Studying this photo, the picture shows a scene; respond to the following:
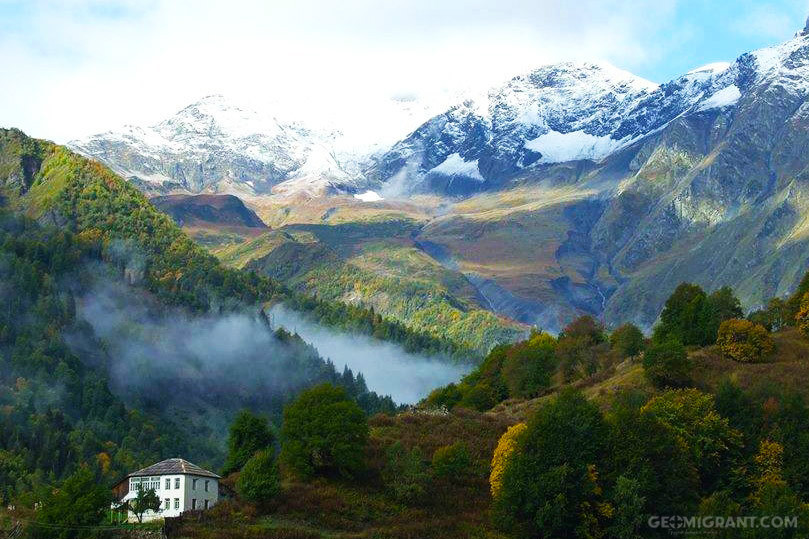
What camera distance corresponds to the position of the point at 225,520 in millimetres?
97000

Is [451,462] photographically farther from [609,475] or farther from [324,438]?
[609,475]

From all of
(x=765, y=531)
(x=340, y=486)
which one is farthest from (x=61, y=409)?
(x=765, y=531)

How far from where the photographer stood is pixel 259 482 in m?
101

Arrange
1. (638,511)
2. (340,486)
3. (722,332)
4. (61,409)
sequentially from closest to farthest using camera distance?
(638,511) < (340,486) < (722,332) < (61,409)

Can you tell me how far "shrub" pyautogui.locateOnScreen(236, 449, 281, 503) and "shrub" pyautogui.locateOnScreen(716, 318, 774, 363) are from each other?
62.4 m

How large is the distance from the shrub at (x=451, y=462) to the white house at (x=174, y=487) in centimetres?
2318

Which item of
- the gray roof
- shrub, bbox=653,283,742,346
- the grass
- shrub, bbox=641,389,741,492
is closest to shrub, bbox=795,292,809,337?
shrub, bbox=653,283,742,346

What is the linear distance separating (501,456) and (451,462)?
265 inches

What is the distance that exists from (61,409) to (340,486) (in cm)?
10555

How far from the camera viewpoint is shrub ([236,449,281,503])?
10100cm

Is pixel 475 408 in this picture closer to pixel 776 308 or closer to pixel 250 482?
pixel 776 308

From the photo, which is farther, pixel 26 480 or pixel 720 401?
pixel 26 480

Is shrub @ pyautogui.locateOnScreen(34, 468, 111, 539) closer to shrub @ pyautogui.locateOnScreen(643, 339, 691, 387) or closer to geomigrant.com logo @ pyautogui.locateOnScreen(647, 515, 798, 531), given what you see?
geomigrant.com logo @ pyautogui.locateOnScreen(647, 515, 798, 531)

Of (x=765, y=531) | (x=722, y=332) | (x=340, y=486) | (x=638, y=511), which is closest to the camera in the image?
(x=765, y=531)
